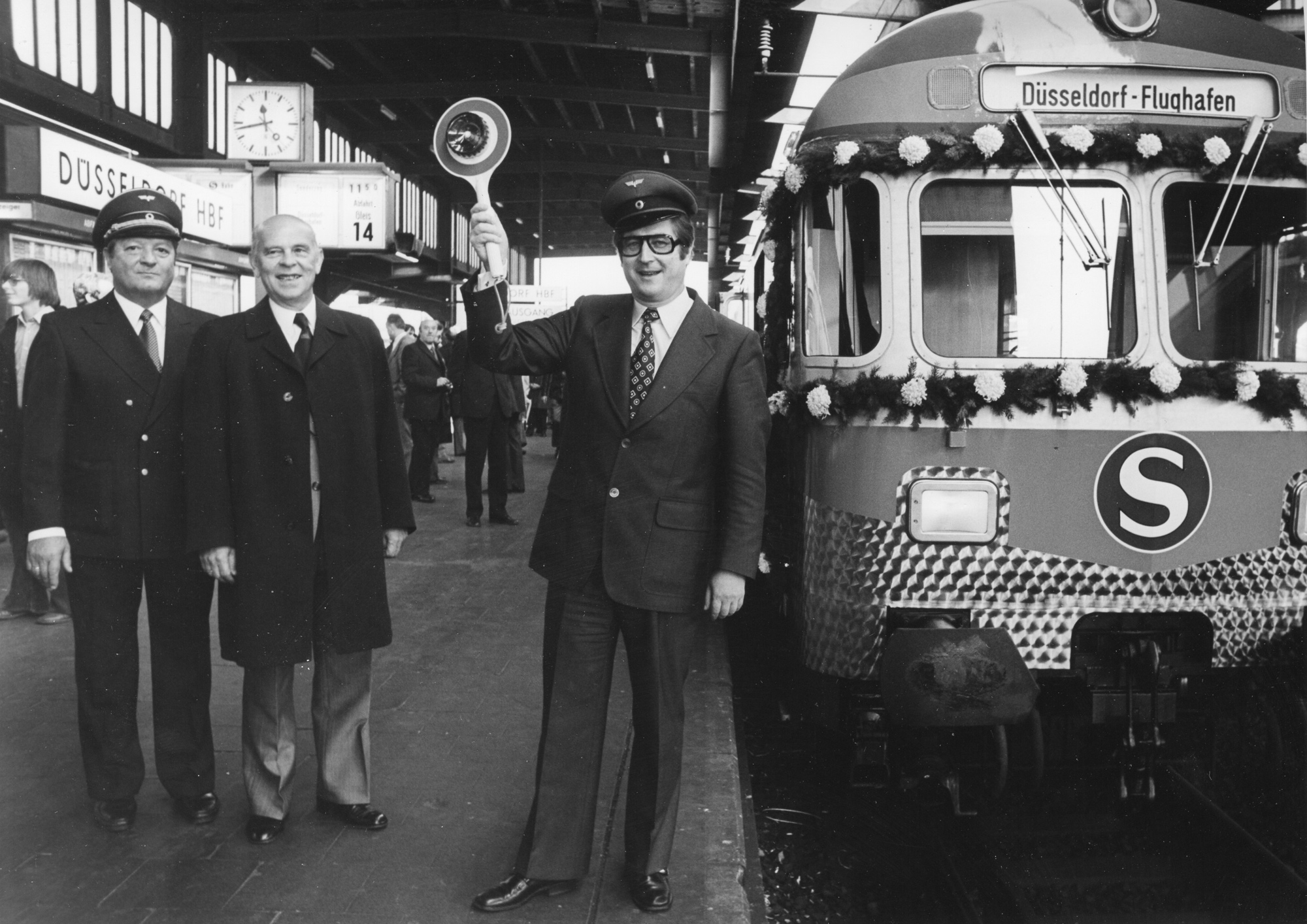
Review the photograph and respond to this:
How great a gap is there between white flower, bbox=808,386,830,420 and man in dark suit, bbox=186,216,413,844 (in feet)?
5.29

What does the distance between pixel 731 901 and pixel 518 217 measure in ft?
102

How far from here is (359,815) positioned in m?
4.02

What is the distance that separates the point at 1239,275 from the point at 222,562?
385 centimetres

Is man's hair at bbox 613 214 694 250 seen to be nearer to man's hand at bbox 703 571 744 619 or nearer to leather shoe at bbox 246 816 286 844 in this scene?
man's hand at bbox 703 571 744 619

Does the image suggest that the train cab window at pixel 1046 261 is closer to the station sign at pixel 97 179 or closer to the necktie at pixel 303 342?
the necktie at pixel 303 342

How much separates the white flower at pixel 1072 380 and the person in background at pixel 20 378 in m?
5.44

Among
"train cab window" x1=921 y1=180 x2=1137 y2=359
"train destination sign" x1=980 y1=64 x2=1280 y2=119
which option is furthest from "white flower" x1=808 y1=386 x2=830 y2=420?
"train destination sign" x1=980 y1=64 x2=1280 y2=119

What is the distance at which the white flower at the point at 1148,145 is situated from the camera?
434 centimetres

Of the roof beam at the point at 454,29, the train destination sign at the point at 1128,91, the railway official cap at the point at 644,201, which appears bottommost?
the railway official cap at the point at 644,201

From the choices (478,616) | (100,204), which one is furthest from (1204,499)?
(100,204)

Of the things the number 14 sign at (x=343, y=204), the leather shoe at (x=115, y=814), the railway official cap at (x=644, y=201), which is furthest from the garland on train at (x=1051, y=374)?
the number 14 sign at (x=343, y=204)

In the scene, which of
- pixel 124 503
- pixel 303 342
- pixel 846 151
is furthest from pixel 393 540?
pixel 846 151

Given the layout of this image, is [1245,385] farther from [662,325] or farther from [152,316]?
[152,316]

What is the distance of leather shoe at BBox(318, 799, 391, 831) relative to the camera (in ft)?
13.1
